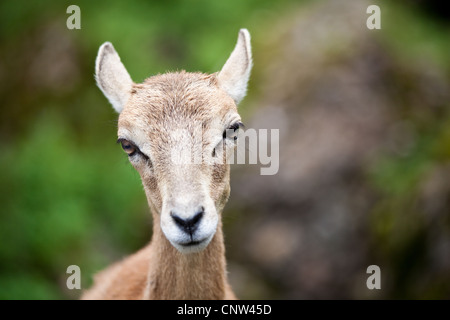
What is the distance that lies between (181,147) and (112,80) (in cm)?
151

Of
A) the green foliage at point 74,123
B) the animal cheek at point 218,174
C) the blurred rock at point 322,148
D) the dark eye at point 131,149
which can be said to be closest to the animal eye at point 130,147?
the dark eye at point 131,149

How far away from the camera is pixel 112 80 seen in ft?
19.2

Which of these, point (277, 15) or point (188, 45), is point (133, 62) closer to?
point (188, 45)

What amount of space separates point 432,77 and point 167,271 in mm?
9200

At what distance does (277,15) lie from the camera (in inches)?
550

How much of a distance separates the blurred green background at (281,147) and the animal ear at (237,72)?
13.5 feet

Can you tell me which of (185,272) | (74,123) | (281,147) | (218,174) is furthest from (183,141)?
(74,123)

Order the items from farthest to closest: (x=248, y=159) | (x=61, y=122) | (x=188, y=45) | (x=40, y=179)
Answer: (x=188, y=45)
(x=61, y=122)
(x=248, y=159)
(x=40, y=179)

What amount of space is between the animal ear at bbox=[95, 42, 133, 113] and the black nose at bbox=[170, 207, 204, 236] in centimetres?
183

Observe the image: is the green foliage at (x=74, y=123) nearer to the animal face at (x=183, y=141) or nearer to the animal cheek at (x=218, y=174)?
the animal face at (x=183, y=141)

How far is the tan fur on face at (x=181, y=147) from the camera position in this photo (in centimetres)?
473

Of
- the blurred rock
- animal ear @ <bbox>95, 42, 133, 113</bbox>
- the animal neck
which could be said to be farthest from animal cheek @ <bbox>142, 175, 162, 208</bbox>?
the blurred rock

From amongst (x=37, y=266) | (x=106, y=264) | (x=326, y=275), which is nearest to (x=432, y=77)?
(x=326, y=275)

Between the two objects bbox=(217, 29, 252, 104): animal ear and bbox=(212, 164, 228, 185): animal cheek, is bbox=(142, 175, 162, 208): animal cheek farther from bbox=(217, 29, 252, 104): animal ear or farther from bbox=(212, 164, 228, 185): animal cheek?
bbox=(217, 29, 252, 104): animal ear
